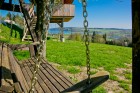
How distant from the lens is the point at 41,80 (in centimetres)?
699

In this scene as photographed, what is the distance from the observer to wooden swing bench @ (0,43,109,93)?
3287 mm

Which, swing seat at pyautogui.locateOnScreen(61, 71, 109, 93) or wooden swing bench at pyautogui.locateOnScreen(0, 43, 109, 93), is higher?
swing seat at pyautogui.locateOnScreen(61, 71, 109, 93)

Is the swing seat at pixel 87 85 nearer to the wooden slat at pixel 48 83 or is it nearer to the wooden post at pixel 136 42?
the wooden post at pixel 136 42

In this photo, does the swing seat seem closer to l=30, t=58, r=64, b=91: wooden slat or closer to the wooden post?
the wooden post

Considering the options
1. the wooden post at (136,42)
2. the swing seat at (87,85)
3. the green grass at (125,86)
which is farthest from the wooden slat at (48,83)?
the wooden post at (136,42)

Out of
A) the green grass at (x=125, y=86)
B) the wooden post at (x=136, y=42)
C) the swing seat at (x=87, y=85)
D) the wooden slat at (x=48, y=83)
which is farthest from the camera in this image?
the green grass at (x=125, y=86)

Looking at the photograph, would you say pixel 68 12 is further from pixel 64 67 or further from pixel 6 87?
pixel 6 87

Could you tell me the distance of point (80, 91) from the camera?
3.00 m

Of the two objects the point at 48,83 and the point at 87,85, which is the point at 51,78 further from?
the point at 87,85

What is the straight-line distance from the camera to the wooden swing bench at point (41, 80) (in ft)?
10.8

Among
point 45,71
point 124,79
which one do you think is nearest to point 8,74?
point 45,71

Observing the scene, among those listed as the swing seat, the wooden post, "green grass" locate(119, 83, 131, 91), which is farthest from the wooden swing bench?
"green grass" locate(119, 83, 131, 91)

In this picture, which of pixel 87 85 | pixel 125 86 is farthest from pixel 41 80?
pixel 87 85

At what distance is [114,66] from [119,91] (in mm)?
4582
